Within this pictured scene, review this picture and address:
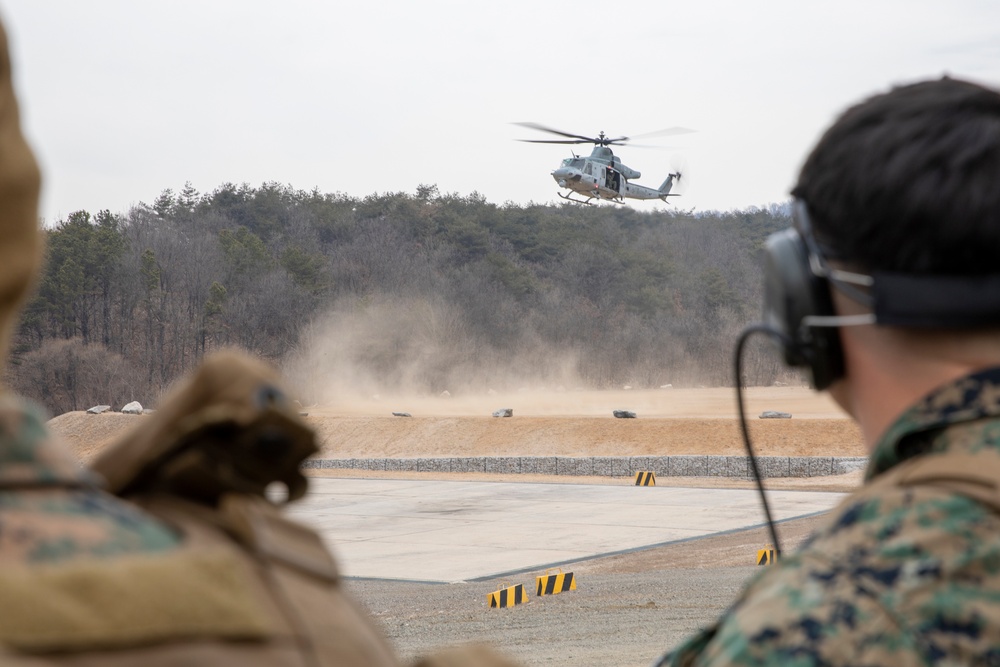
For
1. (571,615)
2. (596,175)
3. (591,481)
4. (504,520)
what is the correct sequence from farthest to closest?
(596,175) < (591,481) < (504,520) < (571,615)

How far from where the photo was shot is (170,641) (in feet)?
2.79

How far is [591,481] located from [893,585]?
2738 cm

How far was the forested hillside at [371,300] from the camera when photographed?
59.8 metres

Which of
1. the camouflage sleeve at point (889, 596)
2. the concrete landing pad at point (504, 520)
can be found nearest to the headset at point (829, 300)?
the camouflage sleeve at point (889, 596)

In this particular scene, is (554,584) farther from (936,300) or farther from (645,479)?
(645,479)

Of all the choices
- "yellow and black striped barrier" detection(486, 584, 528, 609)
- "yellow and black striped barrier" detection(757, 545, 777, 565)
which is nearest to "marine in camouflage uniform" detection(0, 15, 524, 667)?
"yellow and black striped barrier" detection(486, 584, 528, 609)

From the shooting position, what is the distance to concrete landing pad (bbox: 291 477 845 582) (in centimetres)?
1585

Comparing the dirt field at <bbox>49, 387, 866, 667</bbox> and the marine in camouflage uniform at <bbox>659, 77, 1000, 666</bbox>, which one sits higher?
the marine in camouflage uniform at <bbox>659, 77, 1000, 666</bbox>

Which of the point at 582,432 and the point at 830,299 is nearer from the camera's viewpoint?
the point at 830,299

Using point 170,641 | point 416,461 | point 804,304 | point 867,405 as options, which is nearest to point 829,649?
point 867,405

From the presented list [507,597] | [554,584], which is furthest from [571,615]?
[554,584]

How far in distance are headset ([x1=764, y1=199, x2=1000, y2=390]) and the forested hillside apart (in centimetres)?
5860

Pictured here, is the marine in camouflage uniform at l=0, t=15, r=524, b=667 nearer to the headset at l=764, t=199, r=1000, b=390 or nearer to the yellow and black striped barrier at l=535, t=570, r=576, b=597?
the headset at l=764, t=199, r=1000, b=390

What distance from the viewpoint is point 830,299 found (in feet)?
6.07
